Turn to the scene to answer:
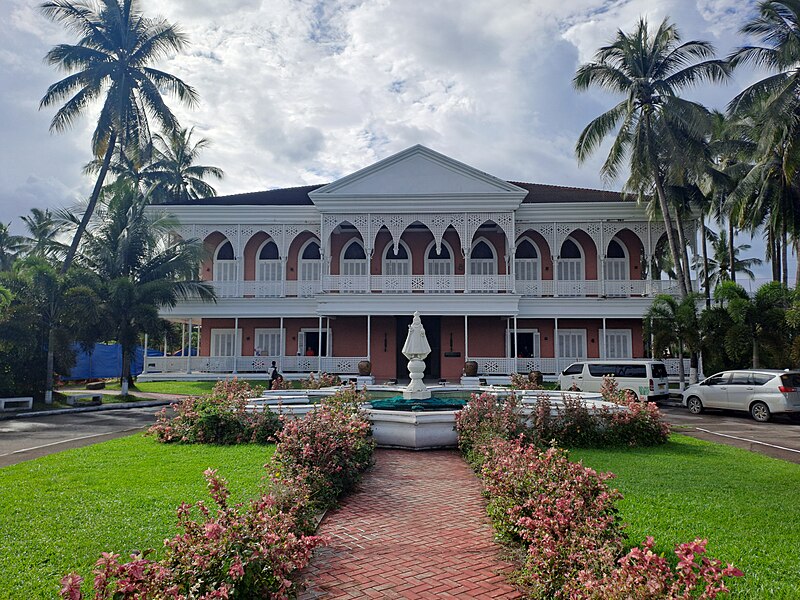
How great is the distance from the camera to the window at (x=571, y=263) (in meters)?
27.5

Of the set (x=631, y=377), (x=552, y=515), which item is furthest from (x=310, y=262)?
(x=552, y=515)

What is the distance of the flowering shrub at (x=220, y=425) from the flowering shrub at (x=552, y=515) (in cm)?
554

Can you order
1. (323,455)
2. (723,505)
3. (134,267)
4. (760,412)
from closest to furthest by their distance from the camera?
(723,505) → (323,455) → (760,412) → (134,267)

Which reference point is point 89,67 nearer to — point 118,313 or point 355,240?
point 118,313

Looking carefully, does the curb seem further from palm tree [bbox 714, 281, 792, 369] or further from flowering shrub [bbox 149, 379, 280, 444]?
palm tree [bbox 714, 281, 792, 369]

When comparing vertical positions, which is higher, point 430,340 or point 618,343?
A: point 430,340

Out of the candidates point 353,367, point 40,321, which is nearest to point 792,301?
point 353,367

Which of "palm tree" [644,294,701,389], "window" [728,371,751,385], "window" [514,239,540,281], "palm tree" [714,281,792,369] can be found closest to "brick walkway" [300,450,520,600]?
"window" [728,371,751,385]

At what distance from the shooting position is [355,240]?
91.4ft

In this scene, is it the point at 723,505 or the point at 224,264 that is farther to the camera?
the point at 224,264

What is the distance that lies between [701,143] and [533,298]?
9163mm

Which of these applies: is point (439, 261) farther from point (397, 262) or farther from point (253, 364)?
point (253, 364)

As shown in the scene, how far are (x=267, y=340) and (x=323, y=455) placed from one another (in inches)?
847

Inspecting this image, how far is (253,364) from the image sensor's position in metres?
26.2
